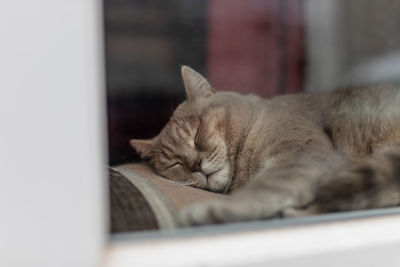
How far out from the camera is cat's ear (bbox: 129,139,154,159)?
5.14 ft

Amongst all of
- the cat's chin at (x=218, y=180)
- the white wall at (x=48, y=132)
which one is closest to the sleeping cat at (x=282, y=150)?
the cat's chin at (x=218, y=180)

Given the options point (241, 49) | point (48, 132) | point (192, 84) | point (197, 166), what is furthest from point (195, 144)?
point (241, 49)

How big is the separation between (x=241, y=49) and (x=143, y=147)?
95cm

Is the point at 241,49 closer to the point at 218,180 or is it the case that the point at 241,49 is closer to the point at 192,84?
the point at 192,84

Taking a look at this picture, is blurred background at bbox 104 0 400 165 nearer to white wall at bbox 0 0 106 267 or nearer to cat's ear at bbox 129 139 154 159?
cat's ear at bbox 129 139 154 159

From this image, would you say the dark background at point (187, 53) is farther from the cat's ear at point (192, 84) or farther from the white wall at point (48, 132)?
the white wall at point (48, 132)

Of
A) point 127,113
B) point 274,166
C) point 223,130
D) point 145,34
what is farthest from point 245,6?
point 274,166

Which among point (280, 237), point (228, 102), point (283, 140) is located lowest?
point (280, 237)

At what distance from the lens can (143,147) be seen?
Answer: 1.59 metres

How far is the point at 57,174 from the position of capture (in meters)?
0.64

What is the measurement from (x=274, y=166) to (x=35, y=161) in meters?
0.64

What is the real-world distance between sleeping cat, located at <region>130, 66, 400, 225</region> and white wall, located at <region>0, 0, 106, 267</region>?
24 centimetres

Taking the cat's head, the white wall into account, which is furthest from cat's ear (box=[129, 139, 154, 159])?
the white wall

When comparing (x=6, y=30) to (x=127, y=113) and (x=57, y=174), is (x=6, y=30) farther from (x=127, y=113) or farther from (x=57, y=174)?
(x=127, y=113)
